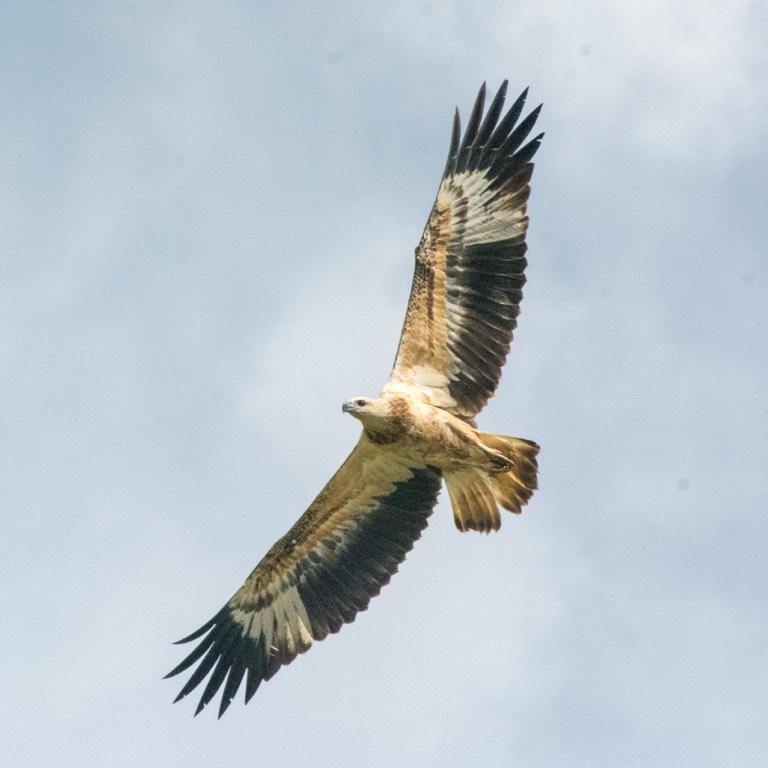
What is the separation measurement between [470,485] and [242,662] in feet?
10.5

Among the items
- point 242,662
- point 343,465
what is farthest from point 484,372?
point 242,662

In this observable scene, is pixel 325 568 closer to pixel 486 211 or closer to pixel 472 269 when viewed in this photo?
pixel 472 269

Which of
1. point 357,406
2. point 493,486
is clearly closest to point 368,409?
point 357,406

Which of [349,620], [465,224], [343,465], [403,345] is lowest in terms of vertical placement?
[349,620]

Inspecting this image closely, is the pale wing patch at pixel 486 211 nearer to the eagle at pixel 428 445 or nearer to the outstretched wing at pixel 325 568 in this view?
the eagle at pixel 428 445

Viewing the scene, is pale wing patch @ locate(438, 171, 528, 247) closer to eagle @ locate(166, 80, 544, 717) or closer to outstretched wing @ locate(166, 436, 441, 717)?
eagle @ locate(166, 80, 544, 717)

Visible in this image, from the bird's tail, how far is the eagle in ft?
0.05

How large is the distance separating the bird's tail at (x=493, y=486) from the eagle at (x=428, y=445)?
1 cm

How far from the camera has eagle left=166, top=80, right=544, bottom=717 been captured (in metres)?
14.5

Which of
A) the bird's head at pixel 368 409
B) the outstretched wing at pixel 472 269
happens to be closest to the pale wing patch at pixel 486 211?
the outstretched wing at pixel 472 269

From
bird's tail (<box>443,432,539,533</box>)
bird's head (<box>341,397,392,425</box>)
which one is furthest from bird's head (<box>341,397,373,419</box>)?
bird's tail (<box>443,432,539,533</box>)

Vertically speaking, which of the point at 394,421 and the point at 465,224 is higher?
the point at 465,224

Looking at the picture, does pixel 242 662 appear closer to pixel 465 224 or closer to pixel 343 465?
pixel 343 465

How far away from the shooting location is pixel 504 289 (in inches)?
565
